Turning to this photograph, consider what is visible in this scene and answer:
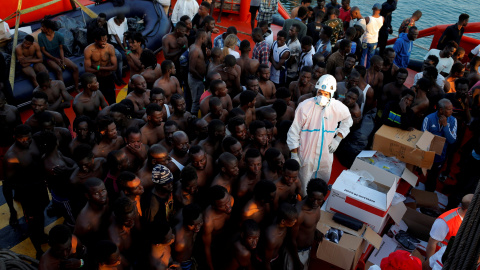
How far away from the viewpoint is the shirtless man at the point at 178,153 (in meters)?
4.22

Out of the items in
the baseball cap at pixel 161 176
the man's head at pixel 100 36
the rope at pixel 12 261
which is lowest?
the rope at pixel 12 261

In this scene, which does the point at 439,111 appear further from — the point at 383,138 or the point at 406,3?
the point at 406,3

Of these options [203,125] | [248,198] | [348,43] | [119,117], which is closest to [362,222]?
[248,198]

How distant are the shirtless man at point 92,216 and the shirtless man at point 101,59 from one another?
3.23m

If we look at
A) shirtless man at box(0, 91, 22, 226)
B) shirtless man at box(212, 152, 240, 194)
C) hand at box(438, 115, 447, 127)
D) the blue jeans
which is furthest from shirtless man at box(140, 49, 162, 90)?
the blue jeans

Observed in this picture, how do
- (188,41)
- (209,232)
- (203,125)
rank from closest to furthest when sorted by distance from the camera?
(209,232) < (203,125) < (188,41)

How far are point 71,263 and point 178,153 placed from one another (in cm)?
166

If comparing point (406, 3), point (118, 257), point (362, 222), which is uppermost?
point (118, 257)

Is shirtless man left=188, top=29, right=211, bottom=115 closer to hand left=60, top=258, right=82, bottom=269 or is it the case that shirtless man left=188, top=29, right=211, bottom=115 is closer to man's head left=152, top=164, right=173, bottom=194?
man's head left=152, top=164, right=173, bottom=194

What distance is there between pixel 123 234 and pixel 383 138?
144 inches

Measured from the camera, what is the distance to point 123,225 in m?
3.38

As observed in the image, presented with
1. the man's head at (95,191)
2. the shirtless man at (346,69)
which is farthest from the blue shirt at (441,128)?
the man's head at (95,191)

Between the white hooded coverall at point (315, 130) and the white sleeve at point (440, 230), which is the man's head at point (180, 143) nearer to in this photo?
the white hooded coverall at point (315, 130)

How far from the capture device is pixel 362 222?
4.21m
